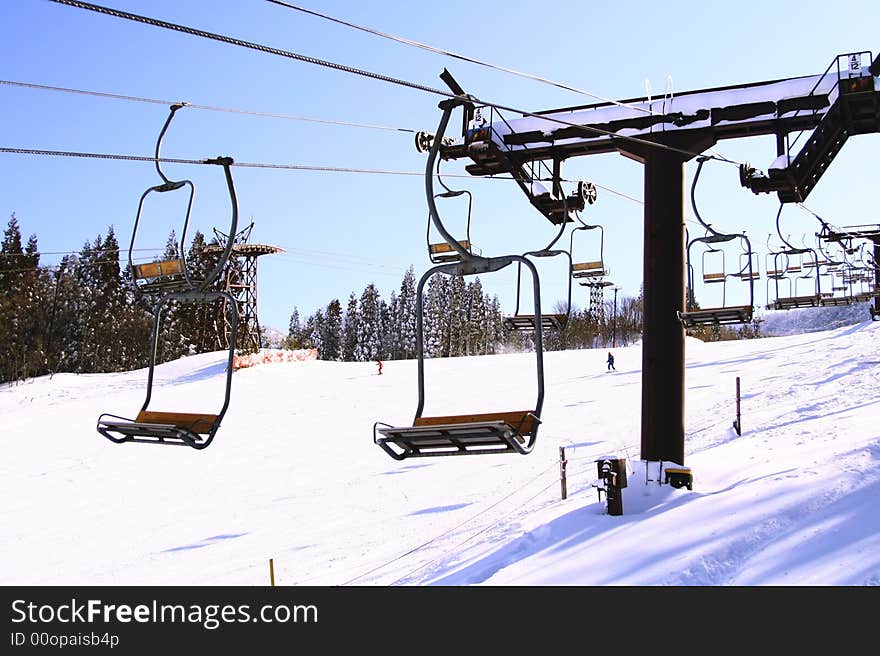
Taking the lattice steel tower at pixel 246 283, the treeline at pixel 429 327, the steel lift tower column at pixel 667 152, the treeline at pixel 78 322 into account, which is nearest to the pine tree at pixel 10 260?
the treeline at pixel 78 322

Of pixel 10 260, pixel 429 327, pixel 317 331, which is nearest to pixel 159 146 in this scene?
pixel 10 260

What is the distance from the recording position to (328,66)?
6.07 meters

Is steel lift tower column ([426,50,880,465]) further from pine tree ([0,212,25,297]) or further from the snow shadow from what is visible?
pine tree ([0,212,25,297])

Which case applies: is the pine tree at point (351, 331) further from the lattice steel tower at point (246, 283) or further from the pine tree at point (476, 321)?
the lattice steel tower at point (246, 283)

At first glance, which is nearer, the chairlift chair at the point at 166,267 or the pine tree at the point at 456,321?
the chairlift chair at the point at 166,267

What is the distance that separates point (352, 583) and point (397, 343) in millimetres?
86069

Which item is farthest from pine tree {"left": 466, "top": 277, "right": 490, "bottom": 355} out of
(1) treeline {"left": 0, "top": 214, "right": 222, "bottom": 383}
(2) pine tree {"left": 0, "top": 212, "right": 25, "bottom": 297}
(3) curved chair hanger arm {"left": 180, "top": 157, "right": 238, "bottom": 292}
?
(3) curved chair hanger arm {"left": 180, "top": 157, "right": 238, "bottom": 292}

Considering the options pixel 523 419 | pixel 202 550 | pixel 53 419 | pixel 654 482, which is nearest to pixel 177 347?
pixel 53 419

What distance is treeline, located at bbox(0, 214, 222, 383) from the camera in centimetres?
5894

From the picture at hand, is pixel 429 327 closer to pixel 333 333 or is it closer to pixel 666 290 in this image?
pixel 333 333

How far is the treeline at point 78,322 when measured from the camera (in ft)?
193

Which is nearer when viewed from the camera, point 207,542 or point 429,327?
point 207,542

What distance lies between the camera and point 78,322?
67.5 meters

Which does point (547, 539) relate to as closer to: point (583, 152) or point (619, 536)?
point (619, 536)
